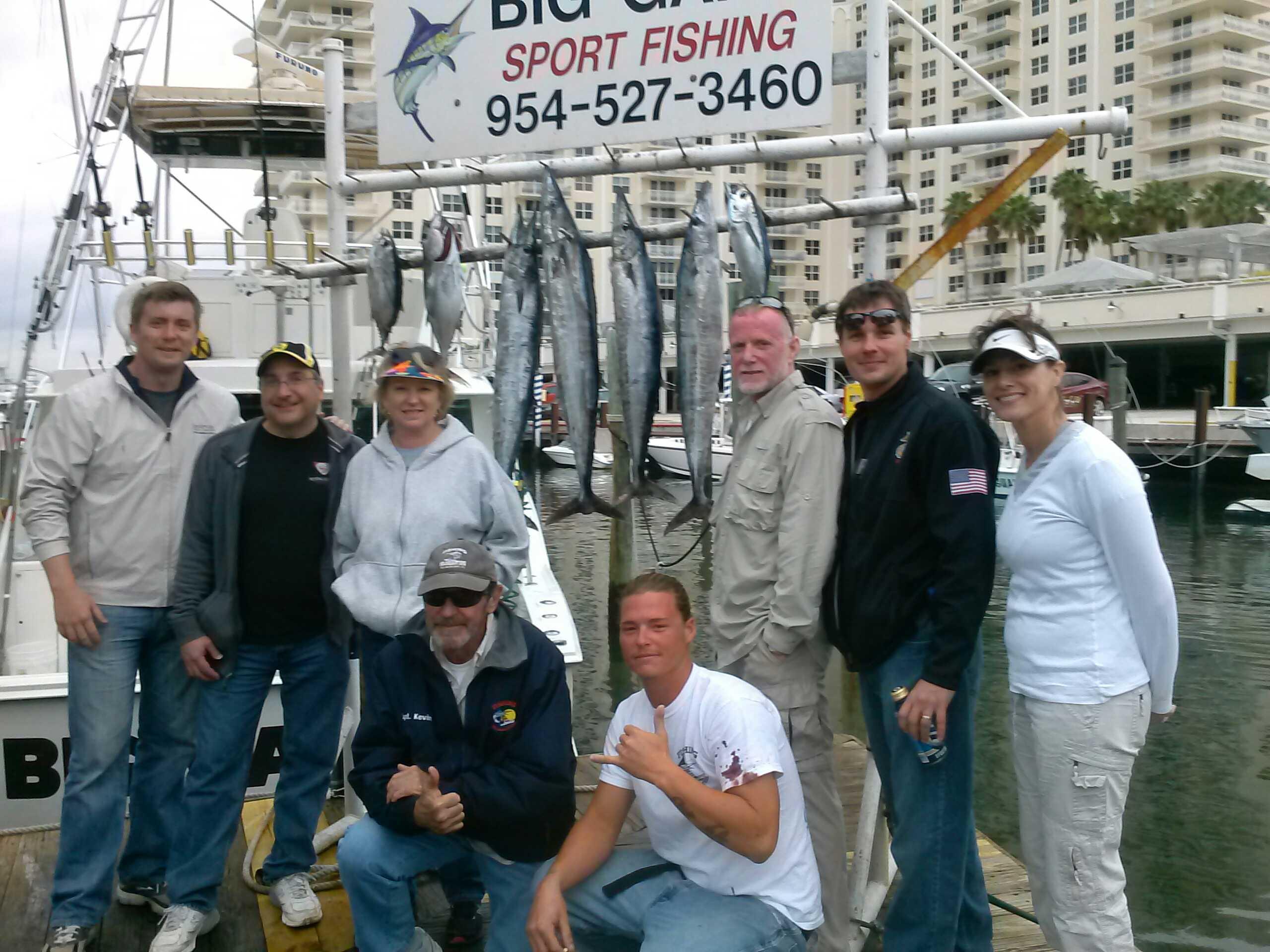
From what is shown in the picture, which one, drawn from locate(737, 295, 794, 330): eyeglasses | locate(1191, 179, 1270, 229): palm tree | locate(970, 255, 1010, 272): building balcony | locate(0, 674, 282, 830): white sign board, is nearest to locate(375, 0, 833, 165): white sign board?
locate(737, 295, 794, 330): eyeglasses

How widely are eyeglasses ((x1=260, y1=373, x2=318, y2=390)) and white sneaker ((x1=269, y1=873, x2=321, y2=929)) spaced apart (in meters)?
1.57

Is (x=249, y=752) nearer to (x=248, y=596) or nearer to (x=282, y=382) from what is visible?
(x=248, y=596)

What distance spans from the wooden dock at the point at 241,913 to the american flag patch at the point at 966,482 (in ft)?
4.21

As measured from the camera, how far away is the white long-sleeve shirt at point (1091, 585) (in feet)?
7.30

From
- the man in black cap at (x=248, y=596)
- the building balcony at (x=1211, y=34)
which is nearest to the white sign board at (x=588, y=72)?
the man in black cap at (x=248, y=596)

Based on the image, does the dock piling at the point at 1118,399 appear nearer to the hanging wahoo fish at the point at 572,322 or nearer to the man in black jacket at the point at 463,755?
the hanging wahoo fish at the point at 572,322

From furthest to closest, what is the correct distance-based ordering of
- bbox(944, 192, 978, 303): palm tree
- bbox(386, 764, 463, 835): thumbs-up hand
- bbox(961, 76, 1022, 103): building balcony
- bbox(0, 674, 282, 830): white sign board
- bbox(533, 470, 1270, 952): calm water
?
bbox(961, 76, 1022, 103): building balcony, bbox(944, 192, 978, 303): palm tree, bbox(533, 470, 1270, 952): calm water, bbox(0, 674, 282, 830): white sign board, bbox(386, 764, 463, 835): thumbs-up hand

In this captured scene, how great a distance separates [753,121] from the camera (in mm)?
3162

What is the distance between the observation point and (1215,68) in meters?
50.2

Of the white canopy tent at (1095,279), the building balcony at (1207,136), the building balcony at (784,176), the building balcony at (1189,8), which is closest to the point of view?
the white canopy tent at (1095,279)

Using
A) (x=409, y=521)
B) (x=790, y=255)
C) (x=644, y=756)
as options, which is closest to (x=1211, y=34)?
(x=790, y=255)

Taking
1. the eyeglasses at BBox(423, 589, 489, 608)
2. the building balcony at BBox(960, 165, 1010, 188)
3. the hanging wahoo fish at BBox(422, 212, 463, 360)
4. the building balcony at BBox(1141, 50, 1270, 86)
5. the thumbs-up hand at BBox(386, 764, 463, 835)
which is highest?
the building balcony at BBox(1141, 50, 1270, 86)

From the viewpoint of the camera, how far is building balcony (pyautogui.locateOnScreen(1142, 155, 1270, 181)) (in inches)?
1948

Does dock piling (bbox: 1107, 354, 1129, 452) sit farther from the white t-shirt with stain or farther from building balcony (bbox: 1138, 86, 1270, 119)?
building balcony (bbox: 1138, 86, 1270, 119)
